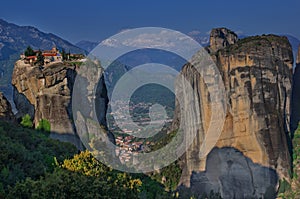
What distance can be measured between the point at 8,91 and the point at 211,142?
69.4 m

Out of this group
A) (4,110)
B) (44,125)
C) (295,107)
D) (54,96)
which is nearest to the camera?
(4,110)

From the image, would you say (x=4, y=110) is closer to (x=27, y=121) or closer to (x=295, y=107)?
(x=27, y=121)

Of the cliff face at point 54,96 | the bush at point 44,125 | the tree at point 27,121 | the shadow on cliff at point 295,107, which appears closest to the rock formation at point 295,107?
the shadow on cliff at point 295,107

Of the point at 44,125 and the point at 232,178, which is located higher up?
the point at 44,125

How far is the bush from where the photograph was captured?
79.3 feet

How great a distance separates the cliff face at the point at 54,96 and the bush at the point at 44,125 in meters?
0.18

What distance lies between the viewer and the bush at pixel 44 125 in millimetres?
24172

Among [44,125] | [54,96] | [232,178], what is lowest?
[232,178]

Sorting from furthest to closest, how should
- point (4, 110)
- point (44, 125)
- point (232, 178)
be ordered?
point (232, 178)
point (44, 125)
point (4, 110)

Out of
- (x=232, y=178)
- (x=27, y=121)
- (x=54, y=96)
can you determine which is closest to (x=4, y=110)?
(x=27, y=121)

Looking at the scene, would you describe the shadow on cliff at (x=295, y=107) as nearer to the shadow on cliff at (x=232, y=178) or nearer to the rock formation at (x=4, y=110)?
the shadow on cliff at (x=232, y=178)

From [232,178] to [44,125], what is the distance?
669 inches

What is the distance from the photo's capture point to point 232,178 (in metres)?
35.5

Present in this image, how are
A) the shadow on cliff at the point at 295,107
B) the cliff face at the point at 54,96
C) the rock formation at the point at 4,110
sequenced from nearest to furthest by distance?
the rock formation at the point at 4,110 < the cliff face at the point at 54,96 < the shadow on cliff at the point at 295,107
